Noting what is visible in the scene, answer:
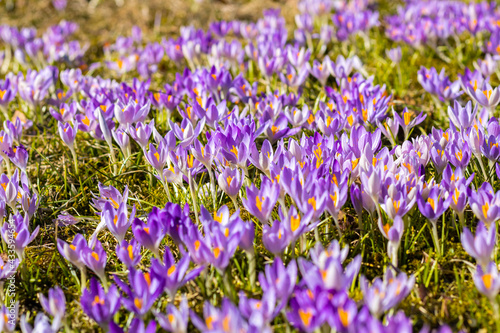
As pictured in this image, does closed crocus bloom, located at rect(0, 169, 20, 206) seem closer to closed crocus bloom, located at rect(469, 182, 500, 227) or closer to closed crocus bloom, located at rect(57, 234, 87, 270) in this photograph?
closed crocus bloom, located at rect(57, 234, 87, 270)

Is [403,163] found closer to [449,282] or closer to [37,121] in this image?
[449,282]

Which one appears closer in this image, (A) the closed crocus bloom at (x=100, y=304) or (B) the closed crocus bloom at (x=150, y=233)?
(A) the closed crocus bloom at (x=100, y=304)

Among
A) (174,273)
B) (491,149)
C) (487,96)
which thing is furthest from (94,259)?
(487,96)

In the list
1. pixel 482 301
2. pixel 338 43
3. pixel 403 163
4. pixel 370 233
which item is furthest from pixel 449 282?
pixel 338 43

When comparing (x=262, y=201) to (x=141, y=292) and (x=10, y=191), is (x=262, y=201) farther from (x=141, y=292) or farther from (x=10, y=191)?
(x=10, y=191)

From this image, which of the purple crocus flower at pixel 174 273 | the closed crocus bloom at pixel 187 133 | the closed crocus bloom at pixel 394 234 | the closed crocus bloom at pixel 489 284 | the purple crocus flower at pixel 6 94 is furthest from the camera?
the purple crocus flower at pixel 6 94

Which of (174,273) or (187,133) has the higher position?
(187,133)

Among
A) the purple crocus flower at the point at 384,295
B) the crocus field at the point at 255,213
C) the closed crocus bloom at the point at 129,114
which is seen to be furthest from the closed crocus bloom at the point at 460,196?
the closed crocus bloom at the point at 129,114

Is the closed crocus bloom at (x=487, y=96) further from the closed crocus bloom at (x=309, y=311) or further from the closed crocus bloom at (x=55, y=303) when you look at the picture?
the closed crocus bloom at (x=55, y=303)
